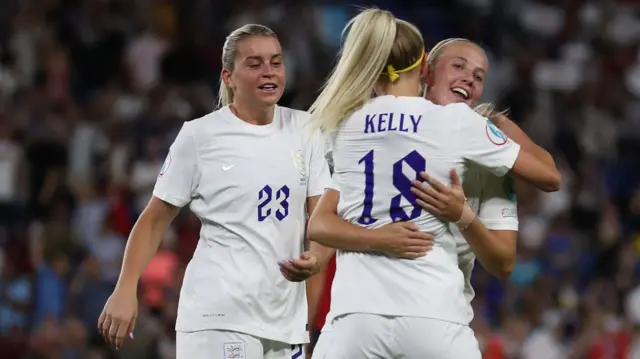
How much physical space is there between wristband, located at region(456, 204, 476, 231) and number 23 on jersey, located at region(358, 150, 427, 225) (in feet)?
0.56

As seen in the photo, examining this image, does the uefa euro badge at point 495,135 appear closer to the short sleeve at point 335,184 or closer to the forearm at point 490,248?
the forearm at point 490,248

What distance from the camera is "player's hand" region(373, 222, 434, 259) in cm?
455

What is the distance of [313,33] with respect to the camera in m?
14.1

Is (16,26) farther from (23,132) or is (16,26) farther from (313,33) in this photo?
(313,33)

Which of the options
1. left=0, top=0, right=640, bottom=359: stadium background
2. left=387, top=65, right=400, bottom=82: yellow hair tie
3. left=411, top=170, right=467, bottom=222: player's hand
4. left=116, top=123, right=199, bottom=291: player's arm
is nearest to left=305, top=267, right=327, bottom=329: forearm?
left=116, top=123, right=199, bottom=291: player's arm

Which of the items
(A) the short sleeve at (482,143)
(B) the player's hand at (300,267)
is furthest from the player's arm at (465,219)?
(B) the player's hand at (300,267)

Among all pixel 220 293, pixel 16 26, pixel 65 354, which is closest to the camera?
pixel 220 293

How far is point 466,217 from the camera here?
469 cm

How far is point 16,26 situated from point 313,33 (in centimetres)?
316

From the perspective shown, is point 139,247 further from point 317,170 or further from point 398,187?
point 398,187

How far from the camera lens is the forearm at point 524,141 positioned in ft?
16.0

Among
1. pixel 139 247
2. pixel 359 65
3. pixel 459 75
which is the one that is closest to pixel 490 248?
pixel 459 75

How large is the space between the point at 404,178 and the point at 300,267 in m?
0.69

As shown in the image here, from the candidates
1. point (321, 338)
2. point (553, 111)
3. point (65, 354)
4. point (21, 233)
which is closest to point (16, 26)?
point (21, 233)
